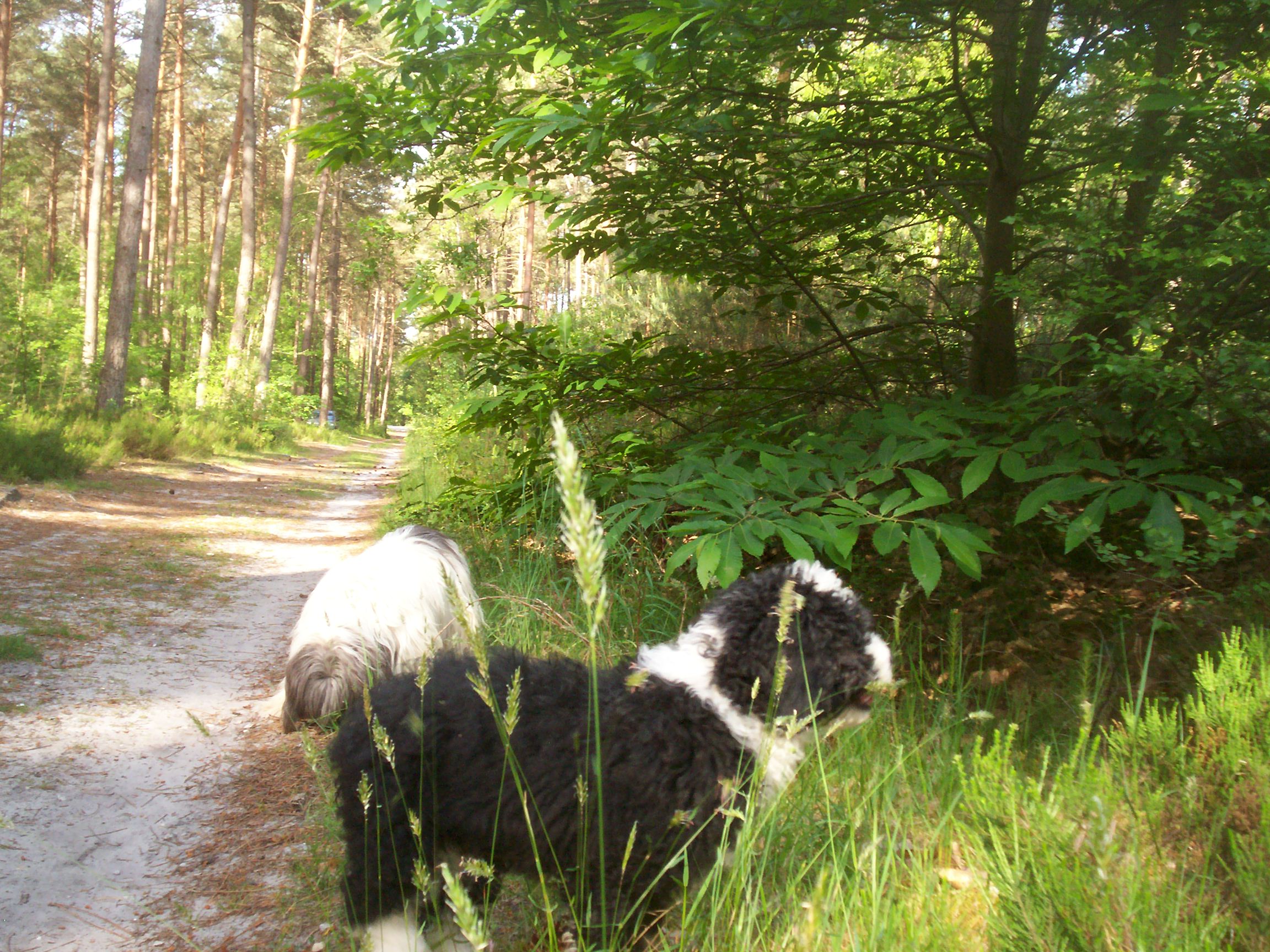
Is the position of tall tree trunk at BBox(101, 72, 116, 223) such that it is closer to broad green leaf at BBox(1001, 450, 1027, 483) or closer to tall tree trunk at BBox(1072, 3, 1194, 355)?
tall tree trunk at BBox(1072, 3, 1194, 355)

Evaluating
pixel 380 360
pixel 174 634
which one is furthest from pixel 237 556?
pixel 380 360

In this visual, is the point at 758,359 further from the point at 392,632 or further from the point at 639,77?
the point at 392,632

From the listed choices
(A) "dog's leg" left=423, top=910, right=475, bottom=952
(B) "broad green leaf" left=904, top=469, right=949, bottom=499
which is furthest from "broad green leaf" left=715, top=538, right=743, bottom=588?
(A) "dog's leg" left=423, top=910, right=475, bottom=952

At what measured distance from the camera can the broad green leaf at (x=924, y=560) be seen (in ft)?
8.49

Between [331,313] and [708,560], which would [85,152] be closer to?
[331,313]

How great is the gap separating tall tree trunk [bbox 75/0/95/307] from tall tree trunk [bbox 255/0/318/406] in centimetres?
497

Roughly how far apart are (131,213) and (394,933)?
16343 millimetres

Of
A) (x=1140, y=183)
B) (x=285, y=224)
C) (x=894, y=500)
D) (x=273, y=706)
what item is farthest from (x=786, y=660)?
(x=285, y=224)

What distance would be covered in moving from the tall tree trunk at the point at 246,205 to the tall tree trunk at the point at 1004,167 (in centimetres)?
2202

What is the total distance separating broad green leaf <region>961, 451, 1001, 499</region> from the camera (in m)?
2.86

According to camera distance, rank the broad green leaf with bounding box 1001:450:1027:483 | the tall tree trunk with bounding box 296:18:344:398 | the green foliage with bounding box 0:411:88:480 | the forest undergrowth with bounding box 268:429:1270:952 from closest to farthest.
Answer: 1. the forest undergrowth with bounding box 268:429:1270:952
2. the broad green leaf with bounding box 1001:450:1027:483
3. the green foliage with bounding box 0:411:88:480
4. the tall tree trunk with bounding box 296:18:344:398

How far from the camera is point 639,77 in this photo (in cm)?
338

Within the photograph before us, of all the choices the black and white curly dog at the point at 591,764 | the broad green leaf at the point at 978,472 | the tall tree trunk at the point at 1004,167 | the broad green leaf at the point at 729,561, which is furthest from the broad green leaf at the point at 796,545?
the tall tree trunk at the point at 1004,167

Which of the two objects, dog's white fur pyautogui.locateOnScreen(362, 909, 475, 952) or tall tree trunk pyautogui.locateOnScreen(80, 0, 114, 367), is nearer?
dog's white fur pyautogui.locateOnScreen(362, 909, 475, 952)
